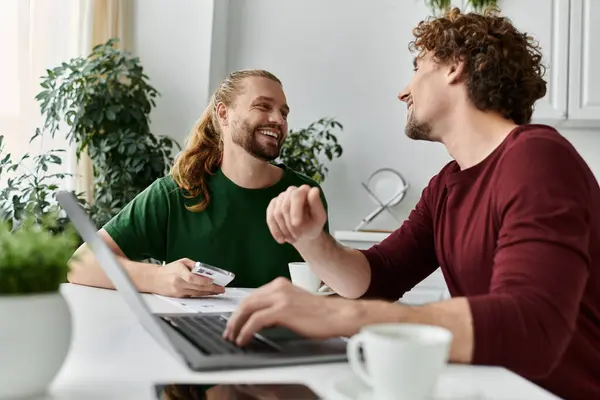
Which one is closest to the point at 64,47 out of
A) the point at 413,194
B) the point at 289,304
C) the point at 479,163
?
the point at 413,194

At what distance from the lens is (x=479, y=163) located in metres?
1.23

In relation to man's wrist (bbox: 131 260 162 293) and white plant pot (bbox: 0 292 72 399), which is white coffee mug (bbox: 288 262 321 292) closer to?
man's wrist (bbox: 131 260 162 293)

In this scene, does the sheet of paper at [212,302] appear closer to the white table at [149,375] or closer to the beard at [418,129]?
the white table at [149,375]

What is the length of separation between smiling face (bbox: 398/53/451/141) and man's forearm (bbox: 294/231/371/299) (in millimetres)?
293

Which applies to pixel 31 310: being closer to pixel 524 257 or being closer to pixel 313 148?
pixel 524 257

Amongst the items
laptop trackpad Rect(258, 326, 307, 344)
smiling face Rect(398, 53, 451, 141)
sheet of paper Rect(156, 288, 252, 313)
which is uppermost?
smiling face Rect(398, 53, 451, 141)

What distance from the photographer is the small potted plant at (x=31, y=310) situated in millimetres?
643

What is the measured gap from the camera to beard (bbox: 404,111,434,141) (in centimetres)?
139

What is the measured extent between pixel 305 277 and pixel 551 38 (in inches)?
88.4

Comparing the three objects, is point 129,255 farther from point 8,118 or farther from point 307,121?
point 307,121

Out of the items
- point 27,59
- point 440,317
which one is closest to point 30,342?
point 440,317

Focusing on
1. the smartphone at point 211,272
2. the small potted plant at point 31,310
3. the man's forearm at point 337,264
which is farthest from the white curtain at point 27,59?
the small potted plant at point 31,310

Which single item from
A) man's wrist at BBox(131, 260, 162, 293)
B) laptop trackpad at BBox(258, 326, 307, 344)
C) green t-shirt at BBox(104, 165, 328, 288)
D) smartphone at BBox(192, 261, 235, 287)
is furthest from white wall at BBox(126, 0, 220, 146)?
laptop trackpad at BBox(258, 326, 307, 344)

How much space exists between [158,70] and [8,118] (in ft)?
2.44
